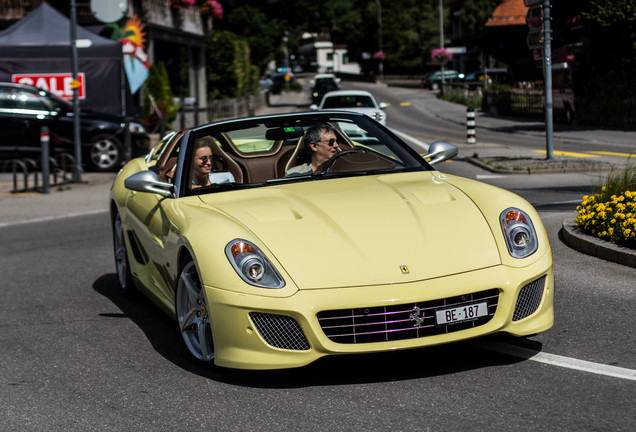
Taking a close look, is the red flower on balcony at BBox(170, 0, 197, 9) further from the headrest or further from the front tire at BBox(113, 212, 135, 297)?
the headrest

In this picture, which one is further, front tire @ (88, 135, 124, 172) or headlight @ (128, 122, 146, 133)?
headlight @ (128, 122, 146, 133)

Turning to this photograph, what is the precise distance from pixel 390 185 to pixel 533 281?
1.15 metres

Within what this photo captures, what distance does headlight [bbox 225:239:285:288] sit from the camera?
4.90 meters

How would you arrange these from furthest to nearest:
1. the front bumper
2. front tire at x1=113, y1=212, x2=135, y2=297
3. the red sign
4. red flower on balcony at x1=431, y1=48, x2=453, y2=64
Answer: red flower on balcony at x1=431, y1=48, x2=453, y2=64
the red sign
front tire at x1=113, y1=212, x2=135, y2=297
the front bumper

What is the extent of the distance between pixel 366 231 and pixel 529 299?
2.95ft

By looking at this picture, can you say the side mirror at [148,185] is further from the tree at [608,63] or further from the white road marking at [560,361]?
the tree at [608,63]

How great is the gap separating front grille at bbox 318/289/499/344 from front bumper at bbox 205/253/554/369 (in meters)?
0.03

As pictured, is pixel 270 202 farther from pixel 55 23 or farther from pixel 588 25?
pixel 588 25

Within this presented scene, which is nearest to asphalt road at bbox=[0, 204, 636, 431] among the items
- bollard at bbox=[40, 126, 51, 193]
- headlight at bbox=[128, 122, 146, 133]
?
bollard at bbox=[40, 126, 51, 193]

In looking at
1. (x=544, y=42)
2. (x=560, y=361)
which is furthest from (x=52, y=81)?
(x=560, y=361)

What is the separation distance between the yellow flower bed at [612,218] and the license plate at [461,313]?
140 inches

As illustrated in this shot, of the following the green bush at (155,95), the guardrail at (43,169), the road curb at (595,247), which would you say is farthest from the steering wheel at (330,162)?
the green bush at (155,95)

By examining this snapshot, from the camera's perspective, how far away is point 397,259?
16.3 ft

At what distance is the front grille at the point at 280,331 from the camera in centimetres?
482
